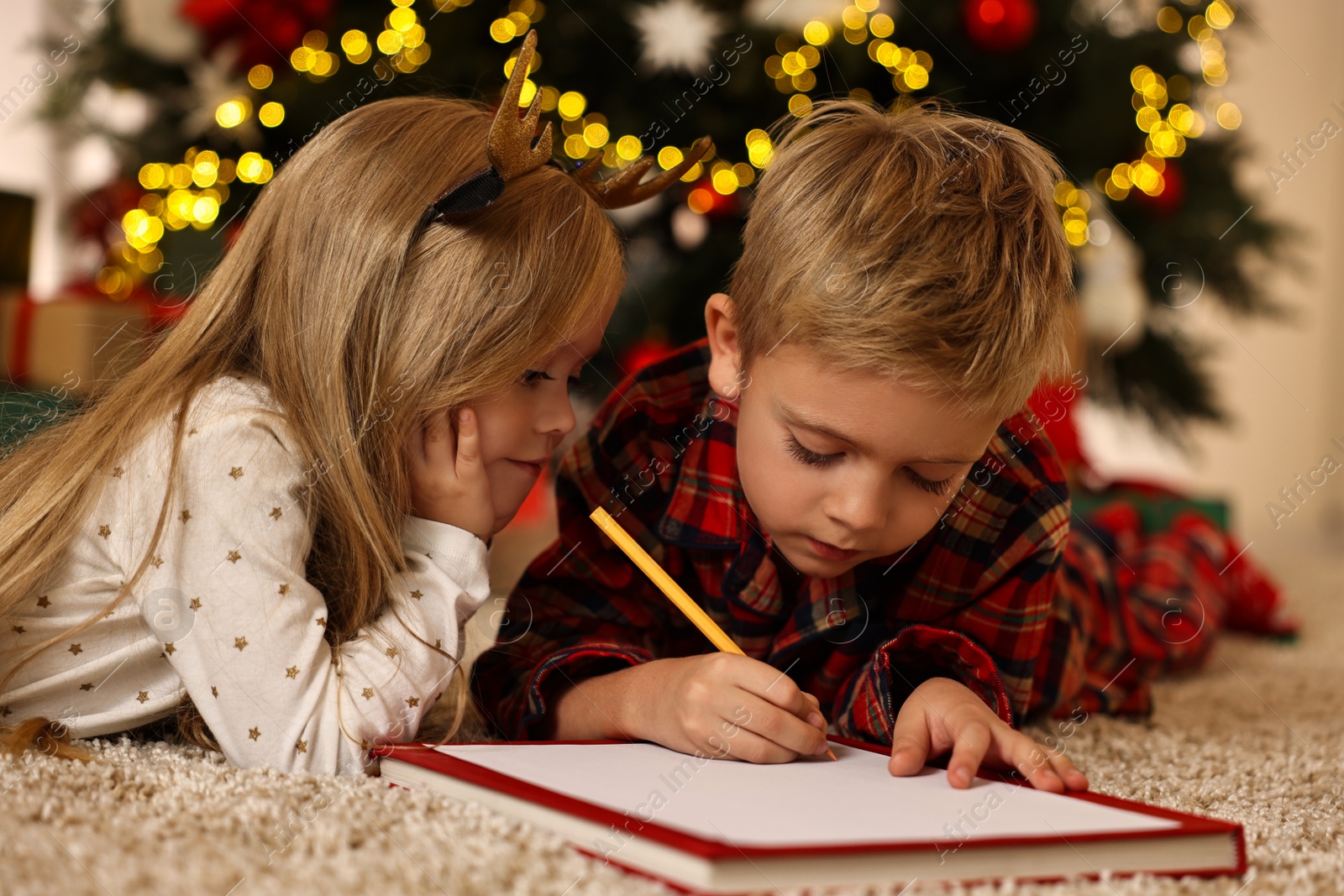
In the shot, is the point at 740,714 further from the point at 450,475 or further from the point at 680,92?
the point at 680,92

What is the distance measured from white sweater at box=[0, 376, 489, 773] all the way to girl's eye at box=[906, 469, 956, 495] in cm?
26

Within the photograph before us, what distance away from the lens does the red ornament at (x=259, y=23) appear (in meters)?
1.34

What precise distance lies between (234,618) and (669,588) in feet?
0.75

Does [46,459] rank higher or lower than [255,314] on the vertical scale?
lower

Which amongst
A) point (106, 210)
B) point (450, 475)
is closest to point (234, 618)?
point (450, 475)

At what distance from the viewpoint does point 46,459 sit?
0.67 m

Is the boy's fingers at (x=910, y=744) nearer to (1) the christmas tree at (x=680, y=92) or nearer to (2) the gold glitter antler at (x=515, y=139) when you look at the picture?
(2) the gold glitter antler at (x=515, y=139)

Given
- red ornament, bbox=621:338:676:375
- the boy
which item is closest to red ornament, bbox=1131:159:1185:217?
red ornament, bbox=621:338:676:375

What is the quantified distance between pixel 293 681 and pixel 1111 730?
→ 1.84 ft

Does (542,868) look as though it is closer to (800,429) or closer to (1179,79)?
(800,429)

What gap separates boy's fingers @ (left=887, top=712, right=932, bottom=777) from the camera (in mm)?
552

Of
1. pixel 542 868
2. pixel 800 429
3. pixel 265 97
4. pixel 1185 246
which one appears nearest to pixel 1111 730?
pixel 800 429

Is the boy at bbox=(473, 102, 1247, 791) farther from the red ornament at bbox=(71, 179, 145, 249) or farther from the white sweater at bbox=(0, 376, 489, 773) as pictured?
the red ornament at bbox=(71, 179, 145, 249)

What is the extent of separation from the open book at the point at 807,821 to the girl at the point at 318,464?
0.09 metres
